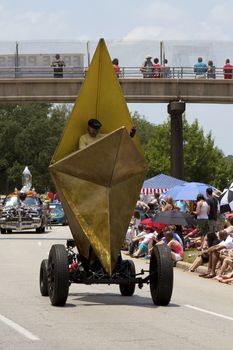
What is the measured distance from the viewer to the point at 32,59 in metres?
48.1

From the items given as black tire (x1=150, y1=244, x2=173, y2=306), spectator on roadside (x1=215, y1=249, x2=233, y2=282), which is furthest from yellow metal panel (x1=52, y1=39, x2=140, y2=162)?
spectator on roadside (x1=215, y1=249, x2=233, y2=282)

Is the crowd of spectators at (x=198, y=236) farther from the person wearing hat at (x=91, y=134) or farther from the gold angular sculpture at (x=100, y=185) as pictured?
the person wearing hat at (x=91, y=134)

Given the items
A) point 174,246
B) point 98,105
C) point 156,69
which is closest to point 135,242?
point 174,246

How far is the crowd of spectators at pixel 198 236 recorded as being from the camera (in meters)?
21.3

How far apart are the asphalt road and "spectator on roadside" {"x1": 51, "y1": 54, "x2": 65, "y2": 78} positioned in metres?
27.1

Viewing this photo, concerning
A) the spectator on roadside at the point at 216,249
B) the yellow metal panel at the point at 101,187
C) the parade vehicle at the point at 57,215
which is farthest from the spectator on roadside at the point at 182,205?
the parade vehicle at the point at 57,215

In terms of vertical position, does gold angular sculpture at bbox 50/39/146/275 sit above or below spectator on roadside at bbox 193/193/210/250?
above

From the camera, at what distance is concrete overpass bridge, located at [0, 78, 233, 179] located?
49.0 metres

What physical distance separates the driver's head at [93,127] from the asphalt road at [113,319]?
265 cm

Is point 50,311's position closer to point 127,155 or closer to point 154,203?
point 127,155

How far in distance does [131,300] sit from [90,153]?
255 centimetres

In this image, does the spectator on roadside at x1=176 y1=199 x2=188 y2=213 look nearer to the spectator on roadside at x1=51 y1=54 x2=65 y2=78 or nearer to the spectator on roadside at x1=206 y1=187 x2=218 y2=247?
the spectator on roadside at x1=206 y1=187 x2=218 y2=247

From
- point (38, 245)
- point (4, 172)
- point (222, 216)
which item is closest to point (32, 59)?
point (38, 245)

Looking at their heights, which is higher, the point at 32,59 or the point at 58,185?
the point at 32,59
